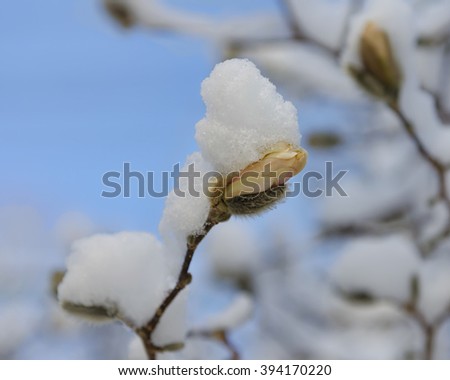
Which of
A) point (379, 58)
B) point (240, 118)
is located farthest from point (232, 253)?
point (240, 118)

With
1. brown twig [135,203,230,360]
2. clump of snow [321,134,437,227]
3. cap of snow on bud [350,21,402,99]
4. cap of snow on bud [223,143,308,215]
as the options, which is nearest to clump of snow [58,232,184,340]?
brown twig [135,203,230,360]

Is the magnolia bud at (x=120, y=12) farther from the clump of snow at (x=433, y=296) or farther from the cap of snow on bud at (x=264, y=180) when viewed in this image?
the cap of snow on bud at (x=264, y=180)

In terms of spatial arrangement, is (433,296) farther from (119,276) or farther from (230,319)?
(119,276)

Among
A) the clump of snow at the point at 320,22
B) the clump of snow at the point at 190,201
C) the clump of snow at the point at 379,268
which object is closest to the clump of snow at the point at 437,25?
the clump of snow at the point at 320,22

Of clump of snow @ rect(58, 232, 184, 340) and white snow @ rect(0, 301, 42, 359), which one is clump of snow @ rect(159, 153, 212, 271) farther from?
white snow @ rect(0, 301, 42, 359)

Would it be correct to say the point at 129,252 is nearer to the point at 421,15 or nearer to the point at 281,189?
the point at 281,189

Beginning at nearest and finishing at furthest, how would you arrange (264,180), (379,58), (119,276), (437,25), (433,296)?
1. (264,180)
2. (119,276)
3. (379,58)
4. (433,296)
5. (437,25)
